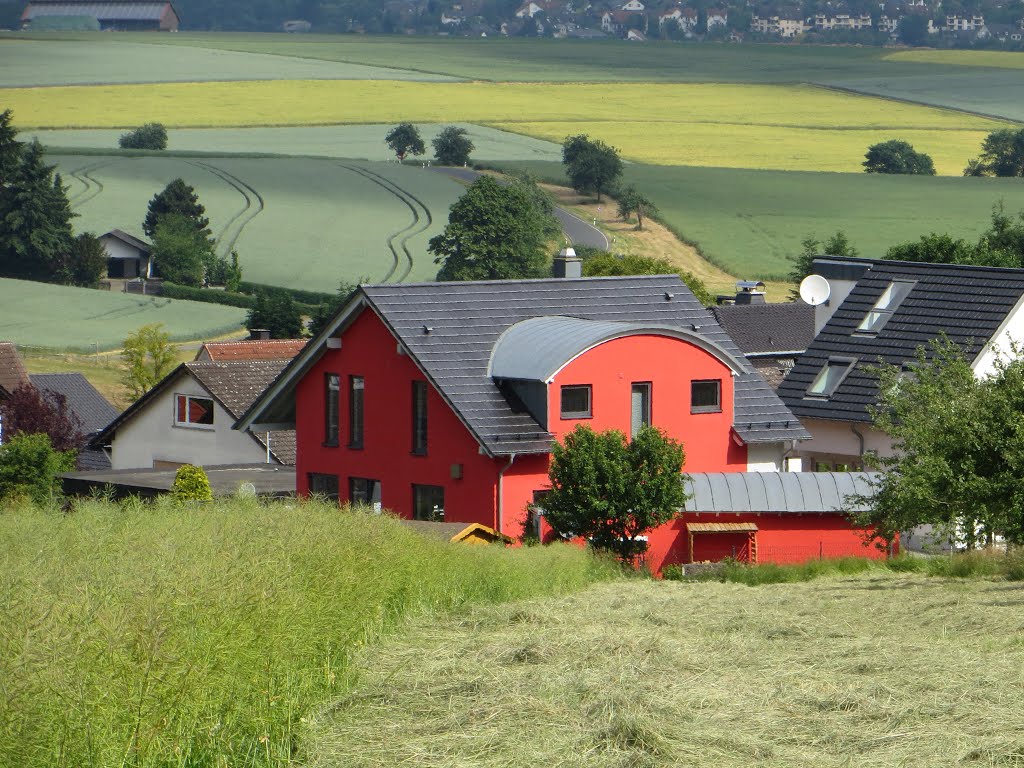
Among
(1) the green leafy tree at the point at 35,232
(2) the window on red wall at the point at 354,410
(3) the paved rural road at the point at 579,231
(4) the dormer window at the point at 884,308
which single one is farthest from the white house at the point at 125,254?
(4) the dormer window at the point at 884,308

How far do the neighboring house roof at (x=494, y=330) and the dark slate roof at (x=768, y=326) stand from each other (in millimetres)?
15490

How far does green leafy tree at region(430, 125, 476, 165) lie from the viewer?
6063 inches

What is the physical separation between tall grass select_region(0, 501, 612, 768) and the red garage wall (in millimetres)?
14970

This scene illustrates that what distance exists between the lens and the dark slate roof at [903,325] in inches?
1515

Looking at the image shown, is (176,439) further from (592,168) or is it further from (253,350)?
(592,168)

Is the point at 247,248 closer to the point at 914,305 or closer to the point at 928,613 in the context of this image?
the point at 914,305

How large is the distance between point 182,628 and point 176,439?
132 ft

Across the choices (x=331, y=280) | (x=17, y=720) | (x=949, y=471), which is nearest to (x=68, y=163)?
(x=331, y=280)

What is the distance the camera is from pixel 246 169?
14688 cm

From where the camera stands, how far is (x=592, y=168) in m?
137

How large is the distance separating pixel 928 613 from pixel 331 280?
299ft

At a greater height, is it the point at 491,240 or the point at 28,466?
the point at 491,240

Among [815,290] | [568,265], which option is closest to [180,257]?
[568,265]

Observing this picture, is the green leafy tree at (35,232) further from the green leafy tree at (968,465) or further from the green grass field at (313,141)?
the green leafy tree at (968,465)
